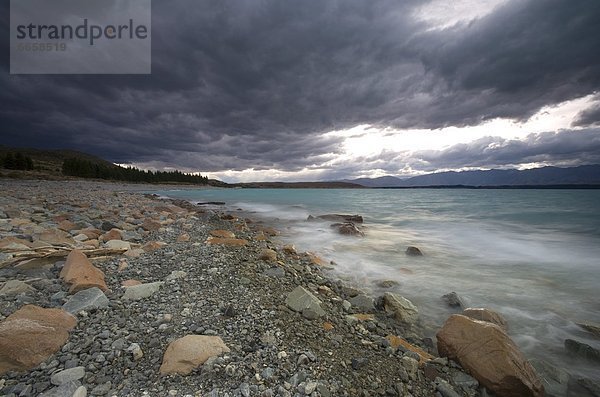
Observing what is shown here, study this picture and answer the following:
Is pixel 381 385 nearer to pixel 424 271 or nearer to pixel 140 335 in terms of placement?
pixel 140 335

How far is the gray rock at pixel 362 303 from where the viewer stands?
4.97 m

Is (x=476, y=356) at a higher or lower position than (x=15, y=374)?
lower

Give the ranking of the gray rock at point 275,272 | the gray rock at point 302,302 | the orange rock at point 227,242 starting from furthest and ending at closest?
the orange rock at point 227,242 < the gray rock at point 275,272 < the gray rock at point 302,302

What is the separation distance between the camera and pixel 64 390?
2.22 metres

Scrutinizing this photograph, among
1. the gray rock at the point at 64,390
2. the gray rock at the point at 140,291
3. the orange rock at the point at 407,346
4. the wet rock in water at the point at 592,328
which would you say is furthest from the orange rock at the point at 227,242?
the wet rock in water at the point at 592,328

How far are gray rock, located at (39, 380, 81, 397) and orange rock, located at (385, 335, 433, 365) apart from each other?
3433 mm

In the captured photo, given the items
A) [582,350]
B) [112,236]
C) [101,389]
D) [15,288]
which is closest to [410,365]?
[101,389]

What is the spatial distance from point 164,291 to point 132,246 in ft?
9.92

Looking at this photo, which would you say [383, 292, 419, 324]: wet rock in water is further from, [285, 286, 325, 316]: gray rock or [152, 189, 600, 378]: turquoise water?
[285, 286, 325, 316]: gray rock

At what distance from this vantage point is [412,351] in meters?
3.55

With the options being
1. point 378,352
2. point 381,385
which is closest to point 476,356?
point 378,352

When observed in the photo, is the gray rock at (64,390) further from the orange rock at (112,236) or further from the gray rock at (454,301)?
the gray rock at (454,301)

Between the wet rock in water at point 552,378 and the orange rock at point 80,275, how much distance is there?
6219 millimetres

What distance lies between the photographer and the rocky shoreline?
2432 millimetres
